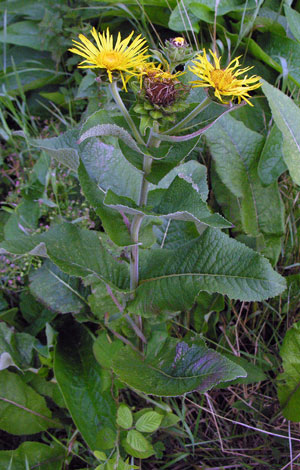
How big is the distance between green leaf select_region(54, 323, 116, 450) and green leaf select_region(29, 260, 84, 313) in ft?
0.56

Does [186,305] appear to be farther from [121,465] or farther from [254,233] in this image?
[254,233]

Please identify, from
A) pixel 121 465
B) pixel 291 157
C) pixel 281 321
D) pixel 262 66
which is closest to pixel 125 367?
pixel 121 465

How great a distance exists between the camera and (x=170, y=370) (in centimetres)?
136

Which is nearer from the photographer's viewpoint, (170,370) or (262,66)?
(170,370)

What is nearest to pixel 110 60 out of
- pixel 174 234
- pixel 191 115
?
pixel 191 115

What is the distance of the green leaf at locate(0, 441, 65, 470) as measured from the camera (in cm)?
145

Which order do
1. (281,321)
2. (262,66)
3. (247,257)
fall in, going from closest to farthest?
(247,257)
(281,321)
(262,66)

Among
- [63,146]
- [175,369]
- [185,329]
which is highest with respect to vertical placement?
[63,146]

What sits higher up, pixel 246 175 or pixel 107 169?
pixel 107 169

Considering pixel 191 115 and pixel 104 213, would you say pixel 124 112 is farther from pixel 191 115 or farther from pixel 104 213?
pixel 104 213

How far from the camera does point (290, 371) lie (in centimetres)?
147

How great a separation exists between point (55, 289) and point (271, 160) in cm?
103

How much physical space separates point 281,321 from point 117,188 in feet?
2.83

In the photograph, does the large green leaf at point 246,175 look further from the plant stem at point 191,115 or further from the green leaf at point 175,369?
the plant stem at point 191,115
